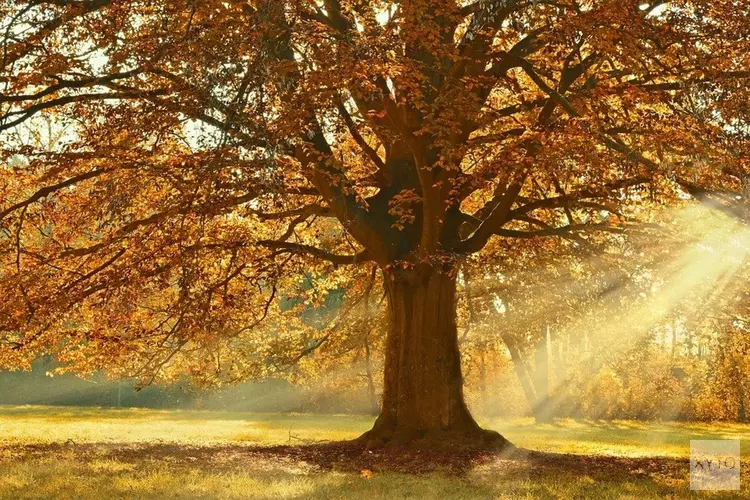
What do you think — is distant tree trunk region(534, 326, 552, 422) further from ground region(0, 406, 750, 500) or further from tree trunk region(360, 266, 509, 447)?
tree trunk region(360, 266, 509, 447)

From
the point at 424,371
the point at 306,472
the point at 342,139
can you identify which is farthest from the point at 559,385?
the point at 306,472

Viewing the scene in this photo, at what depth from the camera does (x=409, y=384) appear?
52.0ft

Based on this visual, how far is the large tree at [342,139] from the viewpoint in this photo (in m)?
10.8

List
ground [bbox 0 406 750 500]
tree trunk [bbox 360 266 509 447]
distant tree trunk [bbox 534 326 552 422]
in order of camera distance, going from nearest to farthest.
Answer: ground [bbox 0 406 750 500]
tree trunk [bbox 360 266 509 447]
distant tree trunk [bbox 534 326 552 422]

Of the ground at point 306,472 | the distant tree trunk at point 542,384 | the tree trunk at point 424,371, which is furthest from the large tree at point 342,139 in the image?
the distant tree trunk at point 542,384

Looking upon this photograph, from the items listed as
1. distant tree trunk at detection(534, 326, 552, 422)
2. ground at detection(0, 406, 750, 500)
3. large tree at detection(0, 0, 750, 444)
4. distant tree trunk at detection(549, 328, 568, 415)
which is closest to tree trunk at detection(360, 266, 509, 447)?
large tree at detection(0, 0, 750, 444)

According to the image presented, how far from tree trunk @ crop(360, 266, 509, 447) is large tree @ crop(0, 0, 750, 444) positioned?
4 cm

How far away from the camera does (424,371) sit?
51.9 feet

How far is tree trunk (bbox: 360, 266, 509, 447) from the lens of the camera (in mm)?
15625

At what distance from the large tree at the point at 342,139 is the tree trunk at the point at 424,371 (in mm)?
39

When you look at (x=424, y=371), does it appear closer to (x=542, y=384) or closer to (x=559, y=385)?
(x=542, y=384)

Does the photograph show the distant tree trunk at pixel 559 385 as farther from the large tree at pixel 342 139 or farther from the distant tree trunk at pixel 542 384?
the large tree at pixel 342 139

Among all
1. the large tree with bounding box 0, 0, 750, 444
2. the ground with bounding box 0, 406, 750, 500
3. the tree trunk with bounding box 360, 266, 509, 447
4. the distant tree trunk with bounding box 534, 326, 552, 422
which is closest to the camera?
the ground with bounding box 0, 406, 750, 500

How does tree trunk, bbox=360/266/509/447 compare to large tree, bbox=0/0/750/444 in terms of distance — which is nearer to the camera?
large tree, bbox=0/0/750/444
